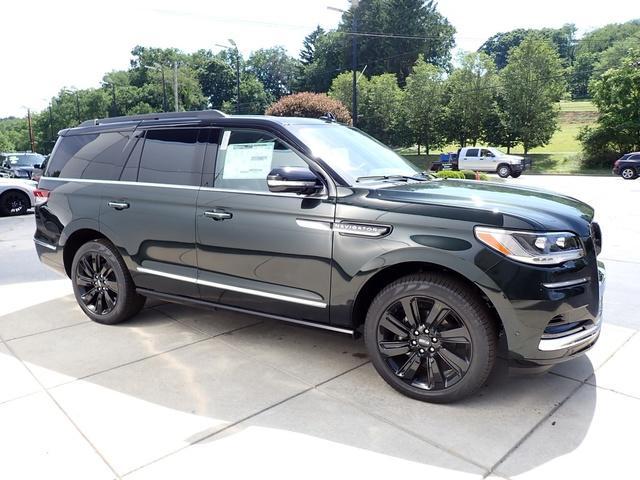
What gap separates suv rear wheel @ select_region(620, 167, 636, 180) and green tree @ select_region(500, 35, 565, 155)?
11960 millimetres

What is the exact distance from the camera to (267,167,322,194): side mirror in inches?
123

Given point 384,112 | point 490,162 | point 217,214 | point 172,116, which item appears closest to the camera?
point 217,214

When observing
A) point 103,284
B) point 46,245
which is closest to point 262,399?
point 103,284

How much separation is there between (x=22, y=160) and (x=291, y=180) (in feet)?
76.7

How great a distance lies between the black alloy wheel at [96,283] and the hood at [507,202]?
2614 mm

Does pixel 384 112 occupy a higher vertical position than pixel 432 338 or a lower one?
higher

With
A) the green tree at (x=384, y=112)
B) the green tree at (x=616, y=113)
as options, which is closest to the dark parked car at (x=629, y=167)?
the green tree at (x=616, y=113)

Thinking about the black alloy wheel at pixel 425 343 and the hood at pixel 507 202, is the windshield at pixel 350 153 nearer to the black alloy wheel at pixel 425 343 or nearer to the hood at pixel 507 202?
the hood at pixel 507 202

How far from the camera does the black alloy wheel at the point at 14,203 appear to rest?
12414 millimetres

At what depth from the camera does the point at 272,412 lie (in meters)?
3.02

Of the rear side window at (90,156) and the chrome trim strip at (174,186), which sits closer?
the chrome trim strip at (174,186)

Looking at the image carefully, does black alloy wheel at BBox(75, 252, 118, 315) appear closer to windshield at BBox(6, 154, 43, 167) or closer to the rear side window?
the rear side window

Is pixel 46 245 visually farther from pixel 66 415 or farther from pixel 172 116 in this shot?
pixel 66 415

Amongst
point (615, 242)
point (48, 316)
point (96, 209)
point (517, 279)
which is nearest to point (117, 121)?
point (96, 209)
